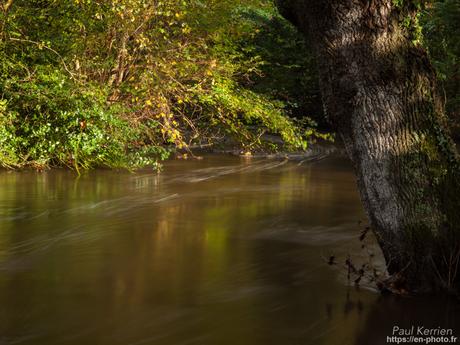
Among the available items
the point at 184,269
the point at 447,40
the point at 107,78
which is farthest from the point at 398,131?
the point at 447,40

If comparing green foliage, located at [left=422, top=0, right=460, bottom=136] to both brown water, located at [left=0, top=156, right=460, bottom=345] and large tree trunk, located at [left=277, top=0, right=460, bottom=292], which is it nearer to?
brown water, located at [left=0, top=156, right=460, bottom=345]

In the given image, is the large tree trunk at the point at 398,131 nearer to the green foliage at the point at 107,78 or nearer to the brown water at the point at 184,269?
the brown water at the point at 184,269

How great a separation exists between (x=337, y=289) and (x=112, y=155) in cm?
923

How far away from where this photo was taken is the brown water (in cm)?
557

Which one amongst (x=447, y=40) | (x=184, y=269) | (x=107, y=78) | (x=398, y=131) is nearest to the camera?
(x=398, y=131)

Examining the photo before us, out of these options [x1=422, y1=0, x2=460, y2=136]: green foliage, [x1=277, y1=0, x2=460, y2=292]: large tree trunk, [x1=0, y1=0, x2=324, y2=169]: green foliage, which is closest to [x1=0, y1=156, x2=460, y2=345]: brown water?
[x1=277, y1=0, x2=460, y2=292]: large tree trunk

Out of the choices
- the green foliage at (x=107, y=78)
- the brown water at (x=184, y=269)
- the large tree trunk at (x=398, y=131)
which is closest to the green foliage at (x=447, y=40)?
the green foliage at (x=107, y=78)

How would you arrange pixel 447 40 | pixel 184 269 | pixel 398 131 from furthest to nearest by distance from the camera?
pixel 447 40 → pixel 184 269 → pixel 398 131

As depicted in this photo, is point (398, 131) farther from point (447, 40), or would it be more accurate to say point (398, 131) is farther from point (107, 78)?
point (447, 40)

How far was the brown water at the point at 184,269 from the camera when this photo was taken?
5574 mm

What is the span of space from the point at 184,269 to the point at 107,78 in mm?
9200

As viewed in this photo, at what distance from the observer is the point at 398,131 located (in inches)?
235

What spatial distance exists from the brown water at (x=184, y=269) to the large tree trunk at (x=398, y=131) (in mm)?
457

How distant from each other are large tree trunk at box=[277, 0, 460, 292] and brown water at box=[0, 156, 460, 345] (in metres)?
0.46
